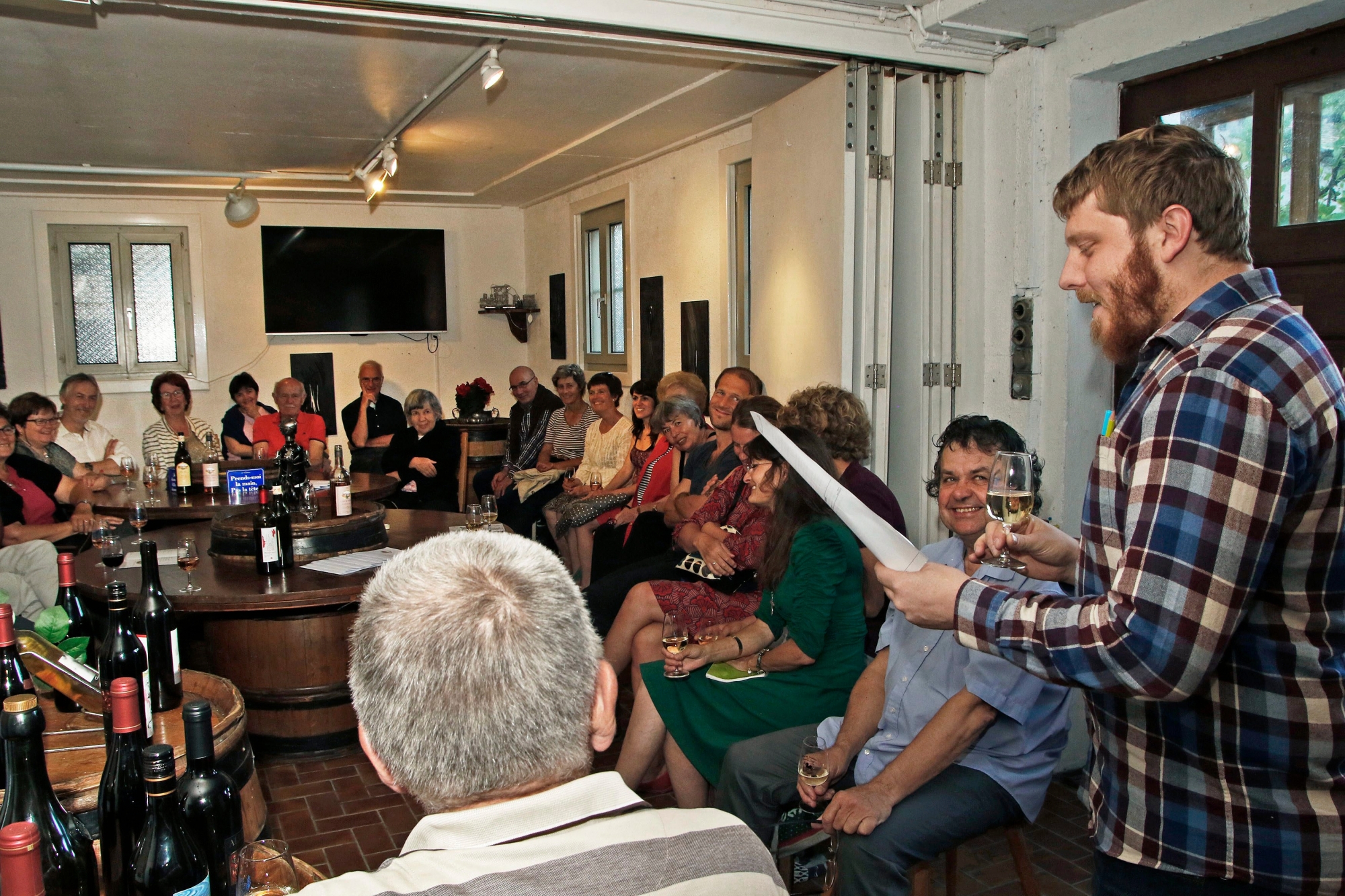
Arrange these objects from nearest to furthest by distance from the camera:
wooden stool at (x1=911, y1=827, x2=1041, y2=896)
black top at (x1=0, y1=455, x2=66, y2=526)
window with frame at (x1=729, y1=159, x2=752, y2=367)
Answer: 1. wooden stool at (x1=911, y1=827, x2=1041, y2=896)
2. black top at (x1=0, y1=455, x2=66, y2=526)
3. window with frame at (x1=729, y1=159, x2=752, y2=367)

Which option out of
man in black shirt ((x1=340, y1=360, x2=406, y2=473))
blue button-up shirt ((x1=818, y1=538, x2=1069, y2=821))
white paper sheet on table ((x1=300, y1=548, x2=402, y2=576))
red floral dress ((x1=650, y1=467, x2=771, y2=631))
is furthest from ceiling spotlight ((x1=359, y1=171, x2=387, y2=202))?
blue button-up shirt ((x1=818, y1=538, x2=1069, y2=821))

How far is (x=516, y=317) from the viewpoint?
9.88 metres

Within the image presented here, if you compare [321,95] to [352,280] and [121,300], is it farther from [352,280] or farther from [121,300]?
[121,300]

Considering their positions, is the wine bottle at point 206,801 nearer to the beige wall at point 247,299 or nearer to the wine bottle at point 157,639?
the wine bottle at point 157,639

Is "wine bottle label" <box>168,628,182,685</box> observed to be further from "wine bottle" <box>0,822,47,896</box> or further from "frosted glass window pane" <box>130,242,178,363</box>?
"frosted glass window pane" <box>130,242,178,363</box>

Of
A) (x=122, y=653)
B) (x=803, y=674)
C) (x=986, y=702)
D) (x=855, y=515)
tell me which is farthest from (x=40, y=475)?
(x=855, y=515)

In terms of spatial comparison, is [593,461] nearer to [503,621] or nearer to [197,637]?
[197,637]

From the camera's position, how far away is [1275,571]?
3.94ft

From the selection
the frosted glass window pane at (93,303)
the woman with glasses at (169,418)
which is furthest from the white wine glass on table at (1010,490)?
the frosted glass window pane at (93,303)

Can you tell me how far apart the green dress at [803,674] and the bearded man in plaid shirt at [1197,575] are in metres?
1.30

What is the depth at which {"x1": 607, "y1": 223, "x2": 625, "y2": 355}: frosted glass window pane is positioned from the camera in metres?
7.92

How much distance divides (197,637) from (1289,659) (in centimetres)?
361

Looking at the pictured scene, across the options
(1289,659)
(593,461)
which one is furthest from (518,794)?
(593,461)

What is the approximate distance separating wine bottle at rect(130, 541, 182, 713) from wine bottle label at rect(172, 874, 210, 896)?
26.2 inches
